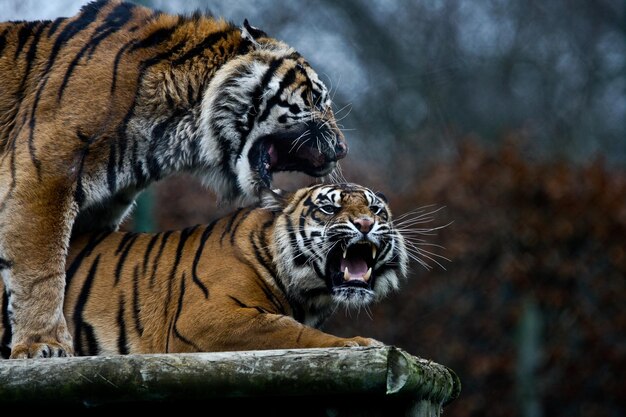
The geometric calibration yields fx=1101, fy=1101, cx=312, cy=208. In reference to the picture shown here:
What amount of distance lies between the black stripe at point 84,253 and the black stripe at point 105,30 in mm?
520

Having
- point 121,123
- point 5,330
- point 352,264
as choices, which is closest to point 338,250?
point 352,264

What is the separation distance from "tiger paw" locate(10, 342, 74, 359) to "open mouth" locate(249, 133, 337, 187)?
0.94 metres

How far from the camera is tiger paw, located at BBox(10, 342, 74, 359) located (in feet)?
10.5

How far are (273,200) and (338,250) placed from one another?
344 millimetres

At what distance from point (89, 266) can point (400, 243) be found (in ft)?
3.44

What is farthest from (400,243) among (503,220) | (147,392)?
(503,220)

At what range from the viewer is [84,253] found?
377cm

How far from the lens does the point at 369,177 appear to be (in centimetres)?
743

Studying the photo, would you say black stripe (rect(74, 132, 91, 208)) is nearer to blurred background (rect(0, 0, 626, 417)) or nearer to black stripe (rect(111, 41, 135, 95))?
black stripe (rect(111, 41, 135, 95))

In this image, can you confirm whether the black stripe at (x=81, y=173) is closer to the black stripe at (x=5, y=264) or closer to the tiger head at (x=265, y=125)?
the black stripe at (x=5, y=264)

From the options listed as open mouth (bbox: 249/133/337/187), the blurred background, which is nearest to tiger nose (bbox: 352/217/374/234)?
open mouth (bbox: 249/133/337/187)

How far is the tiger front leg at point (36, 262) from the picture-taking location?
332 centimetres

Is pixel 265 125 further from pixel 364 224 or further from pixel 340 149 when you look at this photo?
pixel 364 224

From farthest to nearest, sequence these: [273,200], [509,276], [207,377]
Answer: [509,276], [273,200], [207,377]
